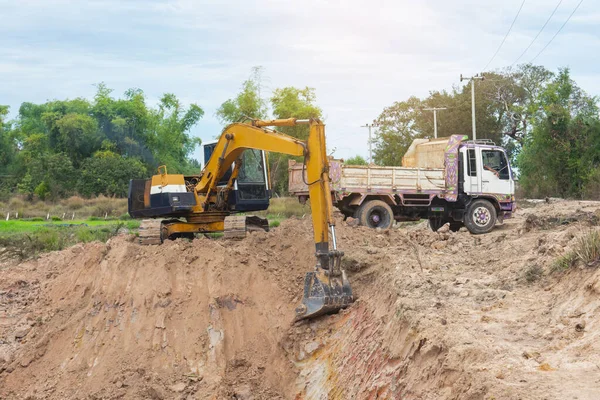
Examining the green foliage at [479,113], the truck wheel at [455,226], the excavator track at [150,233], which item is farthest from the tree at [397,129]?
the excavator track at [150,233]

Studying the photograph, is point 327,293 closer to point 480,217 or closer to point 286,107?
point 480,217

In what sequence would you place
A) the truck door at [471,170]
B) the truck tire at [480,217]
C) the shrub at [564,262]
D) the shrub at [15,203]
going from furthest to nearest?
the shrub at [15,203]
the truck tire at [480,217]
the truck door at [471,170]
the shrub at [564,262]

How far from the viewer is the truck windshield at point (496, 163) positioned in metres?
19.8

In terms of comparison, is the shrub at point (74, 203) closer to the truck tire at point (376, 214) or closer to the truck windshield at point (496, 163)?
the truck tire at point (376, 214)

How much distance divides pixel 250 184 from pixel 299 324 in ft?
17.8

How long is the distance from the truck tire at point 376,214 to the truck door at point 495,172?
3.14 meters

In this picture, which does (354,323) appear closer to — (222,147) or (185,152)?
(222,147)

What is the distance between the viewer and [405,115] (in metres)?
53.6

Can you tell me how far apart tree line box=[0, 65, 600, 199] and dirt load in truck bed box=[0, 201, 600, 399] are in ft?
81.8

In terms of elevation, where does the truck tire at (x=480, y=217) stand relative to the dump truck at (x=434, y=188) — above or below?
below

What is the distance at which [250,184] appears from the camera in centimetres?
1538

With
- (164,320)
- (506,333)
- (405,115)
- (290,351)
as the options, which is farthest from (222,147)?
(405,115)

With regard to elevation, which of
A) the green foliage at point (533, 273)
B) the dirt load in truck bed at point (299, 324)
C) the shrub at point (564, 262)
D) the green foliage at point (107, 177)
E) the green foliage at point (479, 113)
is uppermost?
the green foliage at point (479, 113)

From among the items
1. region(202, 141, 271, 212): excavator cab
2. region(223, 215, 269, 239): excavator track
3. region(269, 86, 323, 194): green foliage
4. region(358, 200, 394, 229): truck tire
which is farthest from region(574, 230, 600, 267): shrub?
region(269, 86, 323, 194): green foliage
